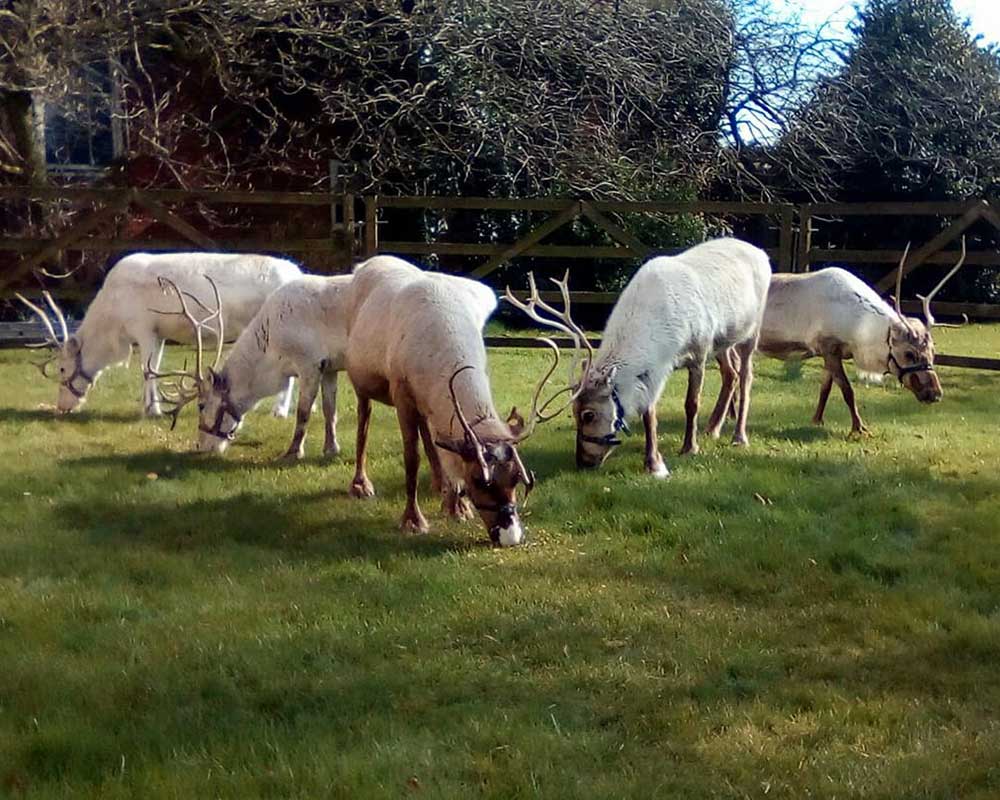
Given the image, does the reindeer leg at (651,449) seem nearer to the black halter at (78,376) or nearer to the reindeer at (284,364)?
the reindeer at (284,364)

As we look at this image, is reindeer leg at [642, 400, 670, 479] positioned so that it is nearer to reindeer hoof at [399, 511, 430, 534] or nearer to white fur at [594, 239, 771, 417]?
white fur at [594, 239, 771, 417]

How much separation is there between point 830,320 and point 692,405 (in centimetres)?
237

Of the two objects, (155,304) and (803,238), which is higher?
(803,238)

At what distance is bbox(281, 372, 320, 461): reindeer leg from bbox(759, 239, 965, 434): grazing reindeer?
4.48m

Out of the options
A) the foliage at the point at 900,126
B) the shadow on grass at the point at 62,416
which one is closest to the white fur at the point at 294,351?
the shadow on grass at the point at 62,416

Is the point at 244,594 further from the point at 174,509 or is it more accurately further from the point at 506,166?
the point at 506,166

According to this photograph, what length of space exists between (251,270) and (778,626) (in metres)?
7.02

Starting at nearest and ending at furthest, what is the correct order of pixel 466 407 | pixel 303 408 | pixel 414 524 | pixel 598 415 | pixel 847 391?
pixel 466 407 → pixel 414 524 → pixel 598 415 → pixel 303 408 → pixel 847 391

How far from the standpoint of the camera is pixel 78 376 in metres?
10.8

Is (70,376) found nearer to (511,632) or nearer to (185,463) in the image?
(185,463)

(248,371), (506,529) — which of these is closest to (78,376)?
(248,371)

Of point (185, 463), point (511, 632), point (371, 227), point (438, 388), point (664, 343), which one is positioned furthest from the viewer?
point (371, 227)

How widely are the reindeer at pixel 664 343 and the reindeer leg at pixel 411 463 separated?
3.46 ft

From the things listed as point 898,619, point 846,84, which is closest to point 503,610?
point 898,619
